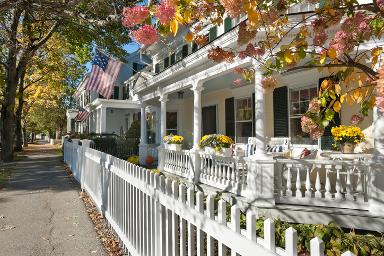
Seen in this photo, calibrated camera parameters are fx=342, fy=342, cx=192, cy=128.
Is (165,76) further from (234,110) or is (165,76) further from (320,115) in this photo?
(320,115)

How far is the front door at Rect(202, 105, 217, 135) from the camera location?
14672mm

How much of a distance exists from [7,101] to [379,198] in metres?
19.1

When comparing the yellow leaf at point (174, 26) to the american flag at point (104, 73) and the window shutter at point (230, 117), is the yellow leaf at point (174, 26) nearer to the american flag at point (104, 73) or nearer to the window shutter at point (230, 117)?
the window shutter at point (230, 117)

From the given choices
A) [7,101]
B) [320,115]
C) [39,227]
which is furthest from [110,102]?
[320,115]

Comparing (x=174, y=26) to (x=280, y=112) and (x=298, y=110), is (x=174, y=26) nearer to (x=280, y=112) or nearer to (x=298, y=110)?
(x=298, y=110)

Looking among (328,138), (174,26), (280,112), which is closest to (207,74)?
(280,112)

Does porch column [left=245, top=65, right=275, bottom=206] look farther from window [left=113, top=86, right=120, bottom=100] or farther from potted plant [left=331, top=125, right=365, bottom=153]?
window [left=113, top=86, right=120, bottom=100]

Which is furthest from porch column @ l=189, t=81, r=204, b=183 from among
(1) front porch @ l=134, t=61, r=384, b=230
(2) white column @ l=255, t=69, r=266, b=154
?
(2) white column @ l=255, t=69, r=266, b=154

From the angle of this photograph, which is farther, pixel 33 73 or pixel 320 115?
pixel 33 73

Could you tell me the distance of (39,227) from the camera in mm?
5871

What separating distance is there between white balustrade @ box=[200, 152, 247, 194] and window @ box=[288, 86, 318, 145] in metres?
2.22

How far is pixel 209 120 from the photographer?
15055mm

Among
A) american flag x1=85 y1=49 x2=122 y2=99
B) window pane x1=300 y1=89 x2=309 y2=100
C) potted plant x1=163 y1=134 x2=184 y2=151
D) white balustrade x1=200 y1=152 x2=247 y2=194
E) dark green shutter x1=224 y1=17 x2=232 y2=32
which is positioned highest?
dark green shutter x1=224 y1=17 x2=232 y2=32

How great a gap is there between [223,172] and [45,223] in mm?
3952
